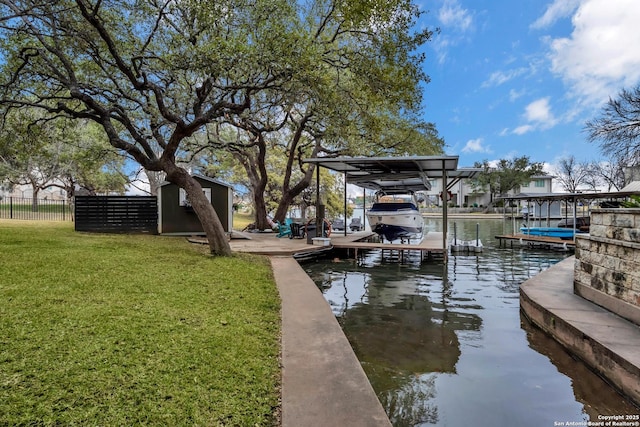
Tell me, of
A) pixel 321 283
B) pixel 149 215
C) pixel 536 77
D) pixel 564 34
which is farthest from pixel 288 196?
pixel 536 77

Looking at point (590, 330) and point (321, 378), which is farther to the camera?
point (590, 330)

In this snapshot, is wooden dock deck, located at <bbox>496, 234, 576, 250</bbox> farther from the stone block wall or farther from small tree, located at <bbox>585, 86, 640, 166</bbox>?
the stone block wall

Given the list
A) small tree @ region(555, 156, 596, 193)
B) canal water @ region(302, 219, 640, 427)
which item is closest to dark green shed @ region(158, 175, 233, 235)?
canal water @ region(302, 219, 640, 427)

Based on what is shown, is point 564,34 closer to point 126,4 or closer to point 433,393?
point 126,4

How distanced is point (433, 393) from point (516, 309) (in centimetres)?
381

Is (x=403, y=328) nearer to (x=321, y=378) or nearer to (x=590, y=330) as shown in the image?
(x=590, y=330)

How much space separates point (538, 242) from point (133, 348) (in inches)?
678

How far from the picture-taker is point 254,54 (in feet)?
24.3

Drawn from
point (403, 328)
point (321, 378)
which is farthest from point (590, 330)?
point (321, 378)

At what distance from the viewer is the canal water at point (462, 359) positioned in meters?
3.32

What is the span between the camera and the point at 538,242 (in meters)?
16.3

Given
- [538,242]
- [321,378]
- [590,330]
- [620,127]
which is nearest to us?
[321,378]

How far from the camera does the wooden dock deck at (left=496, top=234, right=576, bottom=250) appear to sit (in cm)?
1496

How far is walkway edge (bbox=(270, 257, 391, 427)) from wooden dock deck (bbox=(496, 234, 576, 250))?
541 inches
